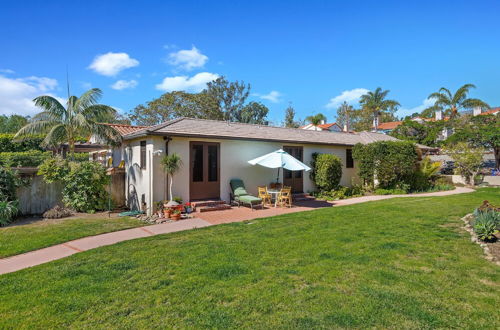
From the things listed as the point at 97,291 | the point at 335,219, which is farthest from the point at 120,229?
the point at 335,219

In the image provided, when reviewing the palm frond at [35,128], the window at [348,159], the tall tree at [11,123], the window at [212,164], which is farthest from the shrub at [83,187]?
the tall tree at [11,123]

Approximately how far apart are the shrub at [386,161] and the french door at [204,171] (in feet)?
30.3

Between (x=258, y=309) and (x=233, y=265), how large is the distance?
5.16 ft

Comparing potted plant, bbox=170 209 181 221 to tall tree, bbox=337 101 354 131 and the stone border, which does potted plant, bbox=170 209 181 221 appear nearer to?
the stone border

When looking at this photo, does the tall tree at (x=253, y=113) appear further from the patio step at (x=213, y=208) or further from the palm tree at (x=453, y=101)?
the patio step at (x=213, y=208)

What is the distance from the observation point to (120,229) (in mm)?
8594

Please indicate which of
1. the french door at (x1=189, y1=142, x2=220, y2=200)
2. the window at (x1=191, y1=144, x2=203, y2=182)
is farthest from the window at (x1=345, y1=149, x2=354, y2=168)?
the window at (x1=191, y1=144, x2=203, y2=182)

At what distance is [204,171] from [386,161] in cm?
1060

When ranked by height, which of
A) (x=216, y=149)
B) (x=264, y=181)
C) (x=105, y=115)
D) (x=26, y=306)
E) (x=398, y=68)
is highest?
(x=398, y=68)

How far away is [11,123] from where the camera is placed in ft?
166

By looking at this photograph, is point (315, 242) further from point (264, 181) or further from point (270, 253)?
point (264, 181)

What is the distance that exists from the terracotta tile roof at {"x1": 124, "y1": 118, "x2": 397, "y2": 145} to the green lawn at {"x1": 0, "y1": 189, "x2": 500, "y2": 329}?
220 inches

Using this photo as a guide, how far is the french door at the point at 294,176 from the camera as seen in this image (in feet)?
50.0

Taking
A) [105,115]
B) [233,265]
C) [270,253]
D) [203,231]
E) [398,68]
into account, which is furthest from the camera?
[398,68]
